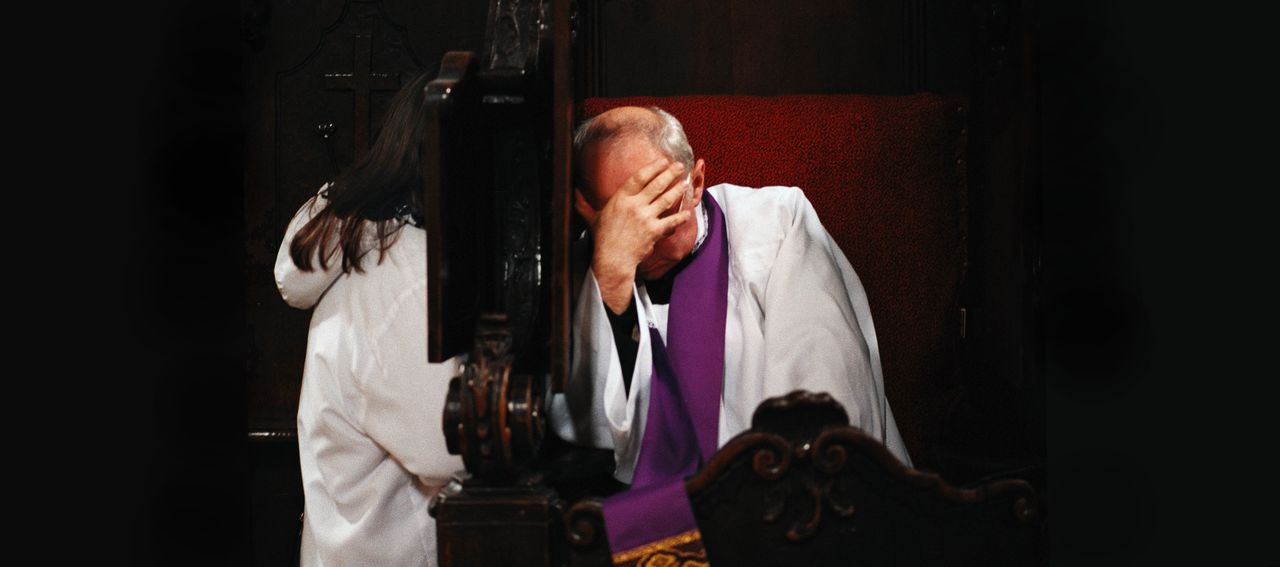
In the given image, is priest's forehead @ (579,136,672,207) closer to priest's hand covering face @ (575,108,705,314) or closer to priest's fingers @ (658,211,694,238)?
priest's hand covering face @ (575,108,705,314)

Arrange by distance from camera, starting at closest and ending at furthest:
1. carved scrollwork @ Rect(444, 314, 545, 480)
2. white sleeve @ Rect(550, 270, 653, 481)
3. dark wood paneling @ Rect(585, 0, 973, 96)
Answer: carved scrollwork @ Rect(444, 314, 545, 480) → white sleeve @ Rect(550, 270, 653, 481) → dark wood paneling @ Rect(585, 0, 973, 96)

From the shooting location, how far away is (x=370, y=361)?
179cm

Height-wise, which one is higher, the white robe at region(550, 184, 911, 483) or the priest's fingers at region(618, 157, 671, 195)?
the priest's fingers at region(618, 157, 671, 195)

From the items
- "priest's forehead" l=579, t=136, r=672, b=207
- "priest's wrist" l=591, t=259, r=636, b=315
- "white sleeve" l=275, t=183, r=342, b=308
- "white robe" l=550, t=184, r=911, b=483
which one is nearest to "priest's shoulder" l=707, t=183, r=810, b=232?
"white robe" l=550, t=184, r=911, b=483

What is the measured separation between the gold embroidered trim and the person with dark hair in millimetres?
490

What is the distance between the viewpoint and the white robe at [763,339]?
1.71 meters

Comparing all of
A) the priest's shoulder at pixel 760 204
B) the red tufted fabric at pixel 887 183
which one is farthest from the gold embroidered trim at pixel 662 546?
the red tufted fabric at pixel 887 183

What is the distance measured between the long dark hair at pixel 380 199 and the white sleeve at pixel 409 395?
13 cm

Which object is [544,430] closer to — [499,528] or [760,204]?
[499,528]

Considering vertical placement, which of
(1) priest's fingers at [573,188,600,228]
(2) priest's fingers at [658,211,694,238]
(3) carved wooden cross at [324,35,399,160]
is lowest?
(2) priest's fingers at [658,211,694,238]

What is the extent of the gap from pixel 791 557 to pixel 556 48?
2.34ft

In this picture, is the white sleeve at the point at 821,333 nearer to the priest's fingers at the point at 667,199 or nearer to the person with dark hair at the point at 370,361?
the priest's fingers at the point at 667,199

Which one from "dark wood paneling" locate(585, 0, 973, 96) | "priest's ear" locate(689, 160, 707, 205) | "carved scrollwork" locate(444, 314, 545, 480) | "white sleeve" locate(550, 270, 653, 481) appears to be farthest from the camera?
"dark wood paneling" locate(585, 0, 973, 96)

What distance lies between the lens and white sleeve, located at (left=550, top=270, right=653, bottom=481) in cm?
169
